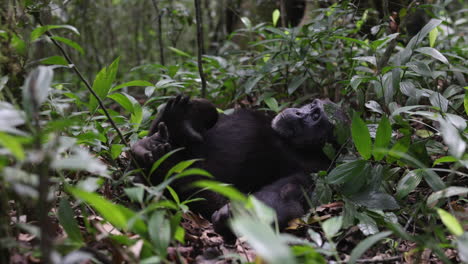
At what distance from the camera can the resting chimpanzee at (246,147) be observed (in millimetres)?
2473

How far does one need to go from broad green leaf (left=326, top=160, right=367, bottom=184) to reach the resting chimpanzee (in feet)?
0.68

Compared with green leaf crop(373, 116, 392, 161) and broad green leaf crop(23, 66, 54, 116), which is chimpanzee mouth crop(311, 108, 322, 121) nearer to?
green leaf crop(373, 116, 392, 161)

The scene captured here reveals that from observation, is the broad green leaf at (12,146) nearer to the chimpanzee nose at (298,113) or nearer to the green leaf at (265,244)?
the green leaf at (265,244)

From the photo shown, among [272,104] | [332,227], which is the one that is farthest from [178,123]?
[332,227]

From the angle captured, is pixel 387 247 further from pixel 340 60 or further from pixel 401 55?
pixel 340 60

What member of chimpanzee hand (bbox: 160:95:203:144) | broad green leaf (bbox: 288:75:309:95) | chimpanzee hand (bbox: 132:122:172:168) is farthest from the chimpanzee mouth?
chimpanzee hand (bbox: 132:122:172:168)

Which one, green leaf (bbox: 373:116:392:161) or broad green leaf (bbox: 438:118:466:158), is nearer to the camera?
broad green leaf (bbox: 438:118:466:158)

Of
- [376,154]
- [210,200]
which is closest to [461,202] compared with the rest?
[376,154]

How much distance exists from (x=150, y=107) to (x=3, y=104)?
231 cm

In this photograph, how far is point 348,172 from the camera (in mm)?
2287

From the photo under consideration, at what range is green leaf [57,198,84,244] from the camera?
1.67m

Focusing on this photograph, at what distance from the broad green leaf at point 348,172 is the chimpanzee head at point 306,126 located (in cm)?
55

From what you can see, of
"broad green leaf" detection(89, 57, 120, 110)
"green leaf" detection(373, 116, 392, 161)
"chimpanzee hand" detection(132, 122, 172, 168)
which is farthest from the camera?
"broad green leaf" detection(89, 57, 120, 110)

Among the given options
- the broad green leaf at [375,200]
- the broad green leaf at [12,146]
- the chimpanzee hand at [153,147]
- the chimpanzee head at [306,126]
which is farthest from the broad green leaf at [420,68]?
the broad green leaf at [12,146]
